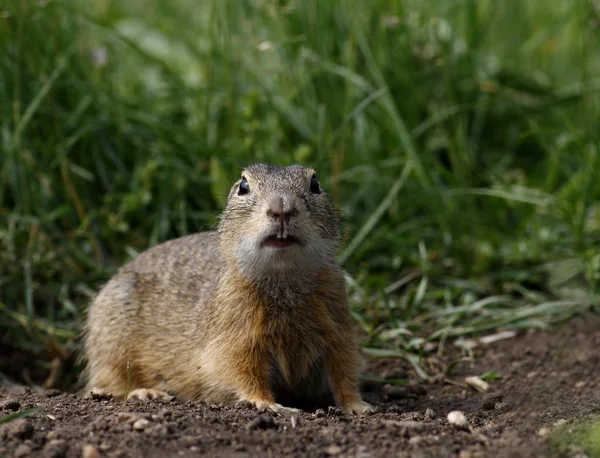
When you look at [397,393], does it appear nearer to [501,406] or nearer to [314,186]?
[501,406]

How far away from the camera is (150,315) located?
19.7ft

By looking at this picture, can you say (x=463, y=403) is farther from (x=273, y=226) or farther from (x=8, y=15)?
(x=8, y=15)

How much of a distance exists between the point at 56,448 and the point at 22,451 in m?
0.14

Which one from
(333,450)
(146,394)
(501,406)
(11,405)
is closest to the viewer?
(333,450)

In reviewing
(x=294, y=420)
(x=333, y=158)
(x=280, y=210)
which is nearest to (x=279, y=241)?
(x=280, y=210)

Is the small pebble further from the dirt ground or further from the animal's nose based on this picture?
the animal's nose

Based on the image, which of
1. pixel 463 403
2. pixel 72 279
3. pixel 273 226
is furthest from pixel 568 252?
pixel 72 279

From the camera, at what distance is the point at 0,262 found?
22.4ft

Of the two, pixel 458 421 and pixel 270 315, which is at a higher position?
pixel 270 315

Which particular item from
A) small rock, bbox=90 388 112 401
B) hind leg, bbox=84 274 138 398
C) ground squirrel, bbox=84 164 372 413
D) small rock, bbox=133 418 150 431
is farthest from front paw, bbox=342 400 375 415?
hind leg, bbox=84 274 138 398

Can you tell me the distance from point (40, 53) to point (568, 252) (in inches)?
181

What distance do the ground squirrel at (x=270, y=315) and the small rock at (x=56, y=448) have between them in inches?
51.4

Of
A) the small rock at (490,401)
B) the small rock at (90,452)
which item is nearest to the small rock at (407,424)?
the small rock at (490,401)

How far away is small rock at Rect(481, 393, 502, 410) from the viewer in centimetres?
514
